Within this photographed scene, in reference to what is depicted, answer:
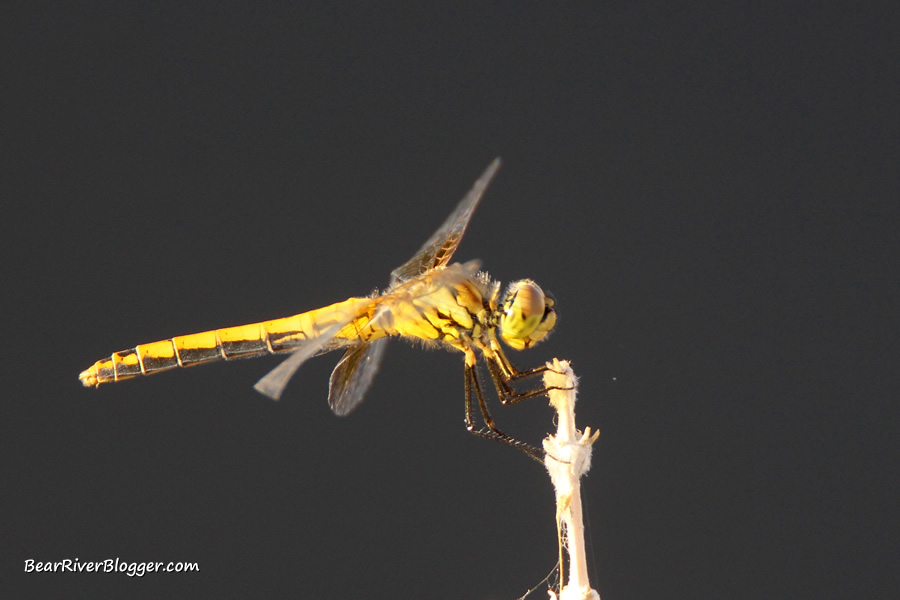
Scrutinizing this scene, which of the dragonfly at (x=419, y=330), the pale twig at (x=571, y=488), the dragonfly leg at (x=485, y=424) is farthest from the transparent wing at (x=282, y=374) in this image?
the pale twig at (x=571, y=488)

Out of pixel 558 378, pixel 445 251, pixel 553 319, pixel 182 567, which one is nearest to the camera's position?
pixel 558 378

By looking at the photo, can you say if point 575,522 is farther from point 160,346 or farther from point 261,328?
point 160,346

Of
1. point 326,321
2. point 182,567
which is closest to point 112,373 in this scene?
point 326,321

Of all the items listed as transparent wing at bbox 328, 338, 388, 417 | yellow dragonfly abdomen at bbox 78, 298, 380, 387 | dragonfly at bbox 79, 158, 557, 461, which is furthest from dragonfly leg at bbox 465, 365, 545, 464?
yellow dragonfly abdomen at bbox 78, 298, 380, 387

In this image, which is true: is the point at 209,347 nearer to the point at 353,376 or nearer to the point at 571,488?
the point at 353,376

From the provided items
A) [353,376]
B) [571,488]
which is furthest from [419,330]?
[571,488]

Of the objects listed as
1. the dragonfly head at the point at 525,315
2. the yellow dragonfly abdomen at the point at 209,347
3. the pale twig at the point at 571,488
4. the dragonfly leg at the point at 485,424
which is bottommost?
the pale twig at the point at 571,488

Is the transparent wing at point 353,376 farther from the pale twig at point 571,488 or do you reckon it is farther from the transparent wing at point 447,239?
the pale twig at point 571,488
